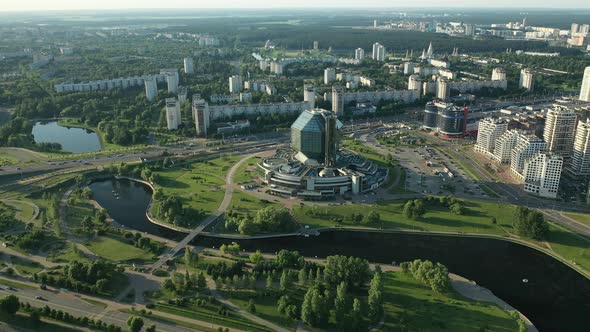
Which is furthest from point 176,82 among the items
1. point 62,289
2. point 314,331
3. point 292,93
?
point 314,331

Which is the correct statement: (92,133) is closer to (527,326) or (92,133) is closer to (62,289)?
(62,289)

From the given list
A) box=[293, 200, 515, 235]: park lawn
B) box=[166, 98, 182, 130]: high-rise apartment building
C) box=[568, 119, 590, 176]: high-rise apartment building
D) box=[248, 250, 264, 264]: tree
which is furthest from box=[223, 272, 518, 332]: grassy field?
box=[166, 98, 182, 130]: high-rise apartment building

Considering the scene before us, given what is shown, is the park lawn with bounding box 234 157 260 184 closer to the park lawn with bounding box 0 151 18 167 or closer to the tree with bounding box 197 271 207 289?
the tree with bounding box 197 271 207 289

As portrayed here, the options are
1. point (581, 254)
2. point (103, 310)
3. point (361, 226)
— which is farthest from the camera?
point (361, 226)

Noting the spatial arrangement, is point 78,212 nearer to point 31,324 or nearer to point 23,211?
point 23,211

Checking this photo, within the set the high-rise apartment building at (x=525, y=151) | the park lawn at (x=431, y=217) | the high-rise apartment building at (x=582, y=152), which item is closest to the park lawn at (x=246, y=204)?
the park lawn at (x=431, y=217)
